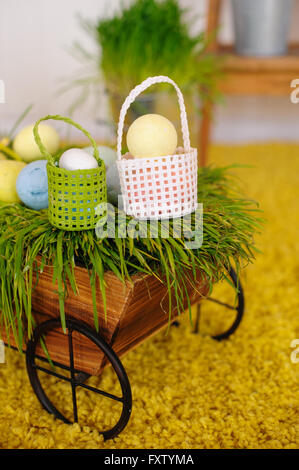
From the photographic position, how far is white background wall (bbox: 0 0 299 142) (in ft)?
9.32

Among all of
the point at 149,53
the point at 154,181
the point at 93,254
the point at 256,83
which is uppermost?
the point at 149,53

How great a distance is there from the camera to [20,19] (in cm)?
286

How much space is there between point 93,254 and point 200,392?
0.42m

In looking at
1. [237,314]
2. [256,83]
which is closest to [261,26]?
[256,83]

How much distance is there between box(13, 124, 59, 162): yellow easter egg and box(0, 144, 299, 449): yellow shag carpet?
0.45 m

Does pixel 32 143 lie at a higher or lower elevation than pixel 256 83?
lower

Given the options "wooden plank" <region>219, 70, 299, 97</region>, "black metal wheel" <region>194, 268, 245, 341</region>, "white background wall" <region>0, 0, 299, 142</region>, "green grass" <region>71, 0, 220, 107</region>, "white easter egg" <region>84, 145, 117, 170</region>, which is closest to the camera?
"white easter egg" <region>84, 145, 117, 170</region>

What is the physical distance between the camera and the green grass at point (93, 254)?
877 mm

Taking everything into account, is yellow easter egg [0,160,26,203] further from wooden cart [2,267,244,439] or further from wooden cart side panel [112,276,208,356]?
wooden cart side panel [112,276,208,356]

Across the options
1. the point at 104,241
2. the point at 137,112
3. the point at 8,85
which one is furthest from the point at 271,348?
the point at 8,85

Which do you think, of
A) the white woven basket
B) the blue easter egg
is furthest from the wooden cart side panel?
the blue easter egg

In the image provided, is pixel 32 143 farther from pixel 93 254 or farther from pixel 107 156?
pixel 93 254

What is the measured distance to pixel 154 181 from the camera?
0.92 metres

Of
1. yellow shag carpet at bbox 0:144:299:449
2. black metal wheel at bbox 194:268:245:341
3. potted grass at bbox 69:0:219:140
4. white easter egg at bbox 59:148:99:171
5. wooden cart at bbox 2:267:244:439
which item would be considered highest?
potted grass at bbox 69:0:219:140
